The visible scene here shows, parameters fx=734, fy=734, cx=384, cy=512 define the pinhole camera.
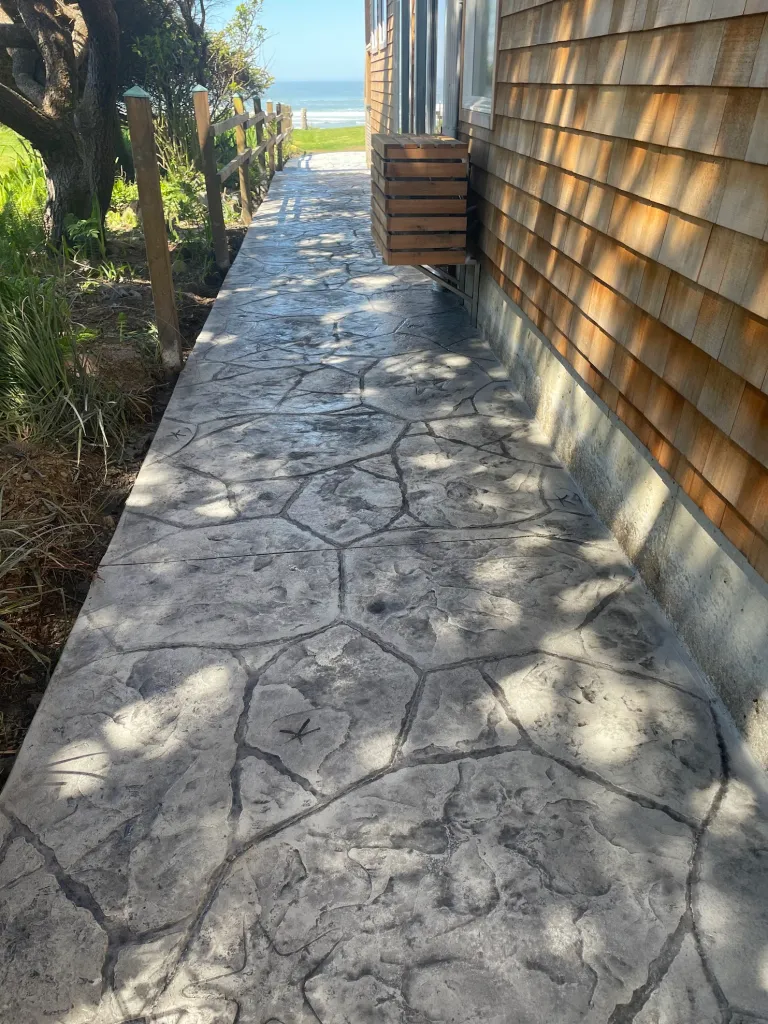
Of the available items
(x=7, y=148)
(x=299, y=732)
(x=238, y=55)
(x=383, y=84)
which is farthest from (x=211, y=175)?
(x=238, y=55)

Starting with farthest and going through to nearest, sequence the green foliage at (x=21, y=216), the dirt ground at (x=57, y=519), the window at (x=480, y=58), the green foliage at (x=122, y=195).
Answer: the green foliage at (x=122, y=195), the green foliage at (x=21, y=216), the window at (x=480, y=58), the dirt ground at (x=57, y=519)

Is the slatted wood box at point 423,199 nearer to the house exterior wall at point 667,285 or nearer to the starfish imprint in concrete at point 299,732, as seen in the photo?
the house exterior wall at point 667,285

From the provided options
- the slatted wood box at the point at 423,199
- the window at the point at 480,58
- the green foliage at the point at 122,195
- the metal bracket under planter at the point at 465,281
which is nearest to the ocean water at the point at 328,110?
the green foliage at the point at 122,195

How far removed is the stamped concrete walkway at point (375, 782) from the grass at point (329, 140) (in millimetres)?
25243

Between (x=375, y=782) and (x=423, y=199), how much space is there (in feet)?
13.9

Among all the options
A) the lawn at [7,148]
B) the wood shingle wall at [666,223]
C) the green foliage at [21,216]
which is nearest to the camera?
the wood shingle wall at [666,223]

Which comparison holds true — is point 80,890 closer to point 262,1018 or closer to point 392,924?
point 262,1018

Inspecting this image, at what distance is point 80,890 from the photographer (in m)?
1.84

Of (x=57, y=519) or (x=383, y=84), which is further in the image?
(x=383, y=84)

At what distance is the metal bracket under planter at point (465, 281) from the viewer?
5.58 meters

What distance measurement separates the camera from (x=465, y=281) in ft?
19.8

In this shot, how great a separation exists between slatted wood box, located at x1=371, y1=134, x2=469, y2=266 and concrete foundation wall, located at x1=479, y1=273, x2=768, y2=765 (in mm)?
1428

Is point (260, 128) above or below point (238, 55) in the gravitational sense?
below

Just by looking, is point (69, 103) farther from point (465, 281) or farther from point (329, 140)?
point (329, 140)
